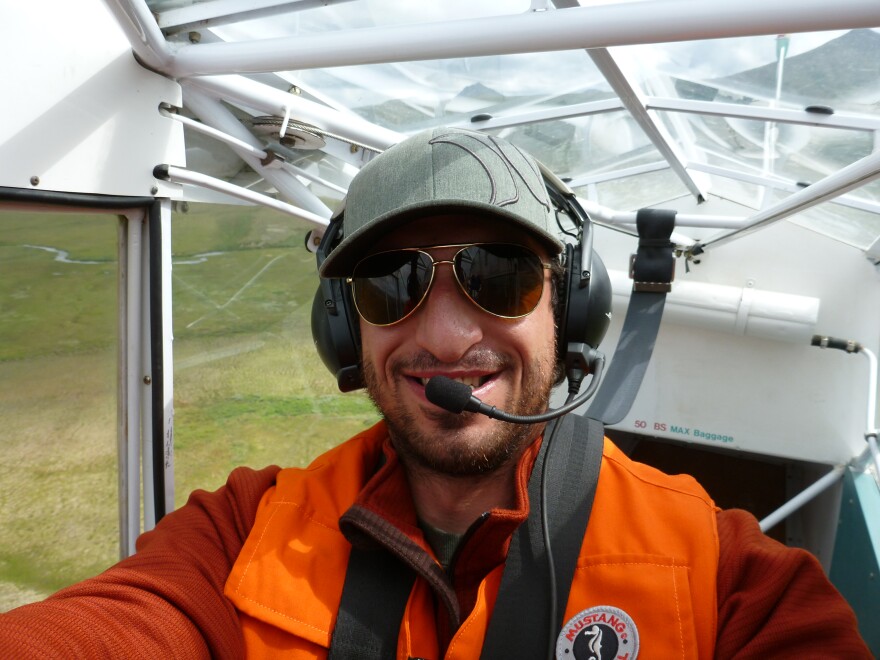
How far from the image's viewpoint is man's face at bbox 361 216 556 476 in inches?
39.9

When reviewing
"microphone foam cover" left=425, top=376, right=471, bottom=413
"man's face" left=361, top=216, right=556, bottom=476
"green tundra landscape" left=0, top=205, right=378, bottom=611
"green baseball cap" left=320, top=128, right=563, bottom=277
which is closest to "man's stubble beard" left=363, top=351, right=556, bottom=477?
"man's face" left=361, top=216, right=556, bottom=476

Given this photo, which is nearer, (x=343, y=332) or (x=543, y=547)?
(x=543, y=547)

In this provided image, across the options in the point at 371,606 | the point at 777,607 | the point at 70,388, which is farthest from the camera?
the point at 70,388

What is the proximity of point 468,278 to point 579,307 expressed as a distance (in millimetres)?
216

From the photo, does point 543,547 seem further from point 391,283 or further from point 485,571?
point 391,283

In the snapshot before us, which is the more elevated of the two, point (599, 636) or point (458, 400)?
point (458, 400)

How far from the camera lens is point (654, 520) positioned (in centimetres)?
102

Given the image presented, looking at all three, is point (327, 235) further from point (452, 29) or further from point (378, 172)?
point (452, 29)

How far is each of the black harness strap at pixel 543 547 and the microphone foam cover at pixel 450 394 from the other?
26 centimetres

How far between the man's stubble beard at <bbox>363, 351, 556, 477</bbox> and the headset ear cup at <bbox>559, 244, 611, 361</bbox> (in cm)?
5

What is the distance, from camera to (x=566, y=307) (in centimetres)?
111

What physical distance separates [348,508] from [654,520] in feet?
1.55

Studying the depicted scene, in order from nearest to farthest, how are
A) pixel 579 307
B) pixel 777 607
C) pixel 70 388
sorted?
pixel 777 607 → pixel 579 307 → pixel 70 388

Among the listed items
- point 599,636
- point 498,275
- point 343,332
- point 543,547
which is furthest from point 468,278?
point 599,636
